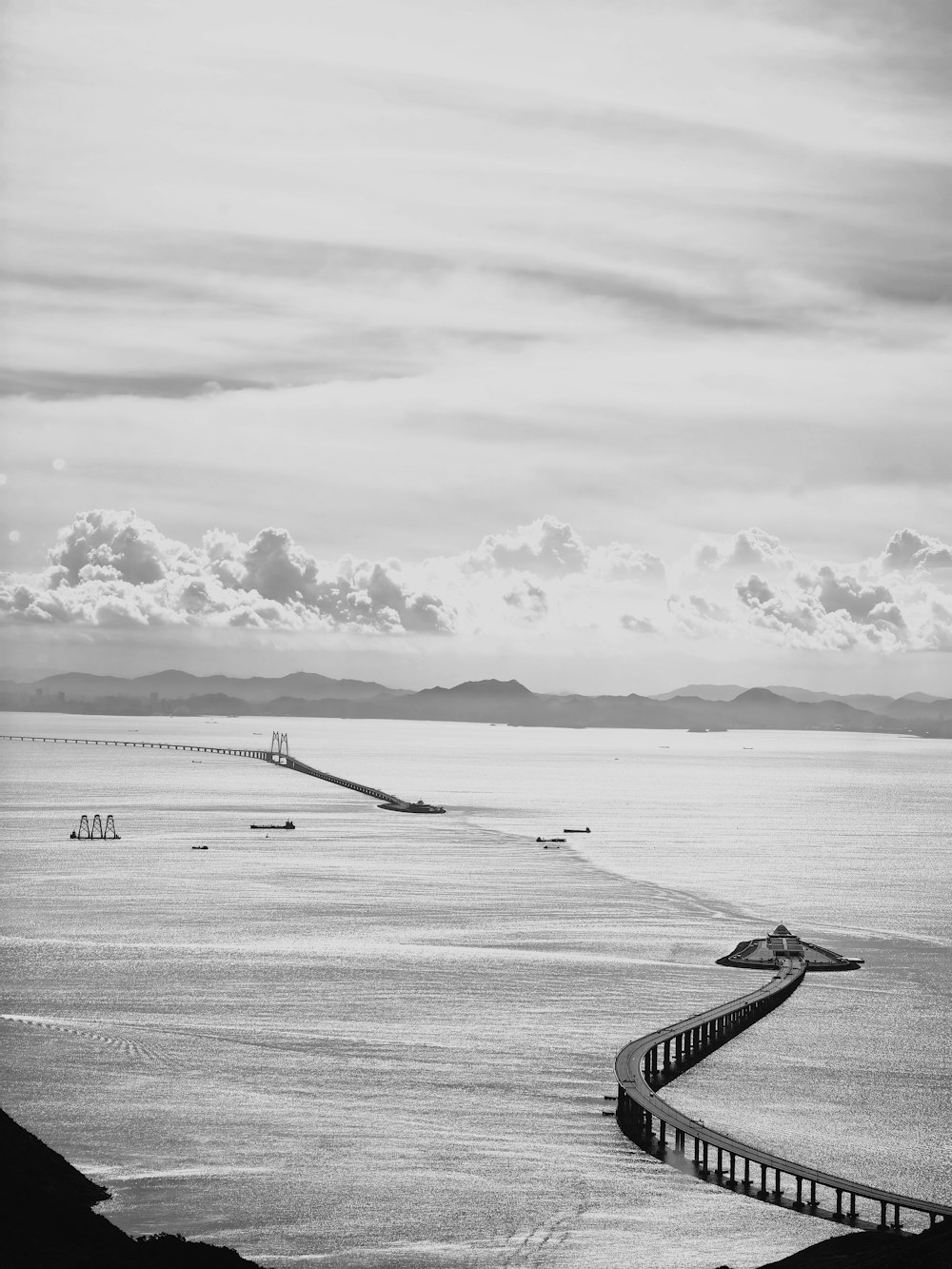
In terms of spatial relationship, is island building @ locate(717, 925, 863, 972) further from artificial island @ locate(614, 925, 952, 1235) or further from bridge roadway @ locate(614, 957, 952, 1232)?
bridge roadway @ locate(614, 957, 952, 1232)

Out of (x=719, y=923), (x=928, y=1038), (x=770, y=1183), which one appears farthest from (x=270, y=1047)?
(x=719, y=923)

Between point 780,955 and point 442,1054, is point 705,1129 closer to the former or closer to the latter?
point 442,1054

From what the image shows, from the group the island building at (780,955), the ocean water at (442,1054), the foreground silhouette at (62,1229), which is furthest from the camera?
the island building at (780,955)

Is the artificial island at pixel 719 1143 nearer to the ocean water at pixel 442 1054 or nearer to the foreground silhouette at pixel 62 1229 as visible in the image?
the ocean water at pixel 442 1054

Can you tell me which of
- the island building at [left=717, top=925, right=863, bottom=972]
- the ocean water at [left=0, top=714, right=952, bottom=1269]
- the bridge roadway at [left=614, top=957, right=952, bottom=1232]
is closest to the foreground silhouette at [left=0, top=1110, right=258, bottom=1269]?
the ocean water at [left=0, top=714, right=952, bottom=1269]

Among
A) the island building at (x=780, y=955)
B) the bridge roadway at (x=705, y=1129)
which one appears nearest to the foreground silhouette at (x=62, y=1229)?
the bridge roadway at (x=705, y=1129)

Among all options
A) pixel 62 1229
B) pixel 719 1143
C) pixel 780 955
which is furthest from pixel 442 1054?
pixel 780 955

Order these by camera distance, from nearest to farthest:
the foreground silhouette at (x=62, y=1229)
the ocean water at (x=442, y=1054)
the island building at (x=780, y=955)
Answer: the foreground silhouette at (x=62, y=1229)
the ocean water at (x=442, y=1054)
the island building at (x=780, y=955)
